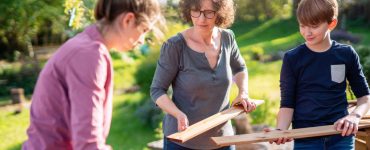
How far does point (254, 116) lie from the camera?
6.77 metres

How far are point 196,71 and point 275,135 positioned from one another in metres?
0.51

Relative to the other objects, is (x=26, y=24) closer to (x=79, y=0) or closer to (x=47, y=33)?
(x=47, y=33)

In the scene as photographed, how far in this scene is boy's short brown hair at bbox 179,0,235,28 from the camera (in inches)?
111

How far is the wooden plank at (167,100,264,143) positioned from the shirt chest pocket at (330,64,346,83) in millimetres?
506

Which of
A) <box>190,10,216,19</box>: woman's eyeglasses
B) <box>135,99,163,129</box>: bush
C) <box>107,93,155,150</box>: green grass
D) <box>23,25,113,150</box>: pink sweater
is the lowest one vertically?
<box>107,93,155,150</box>: green grass

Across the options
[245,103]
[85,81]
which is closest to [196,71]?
[245,103]

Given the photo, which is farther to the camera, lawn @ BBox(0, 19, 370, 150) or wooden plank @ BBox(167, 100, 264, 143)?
lawn @ BBox(0, 19, 370, 150)

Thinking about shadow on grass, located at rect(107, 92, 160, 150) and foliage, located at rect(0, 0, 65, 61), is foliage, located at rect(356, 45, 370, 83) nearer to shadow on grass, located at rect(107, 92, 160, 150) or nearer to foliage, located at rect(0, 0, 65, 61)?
shadow on grass, located at rect(107, 92, 160, 150)

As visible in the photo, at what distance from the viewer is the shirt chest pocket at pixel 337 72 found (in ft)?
9.33

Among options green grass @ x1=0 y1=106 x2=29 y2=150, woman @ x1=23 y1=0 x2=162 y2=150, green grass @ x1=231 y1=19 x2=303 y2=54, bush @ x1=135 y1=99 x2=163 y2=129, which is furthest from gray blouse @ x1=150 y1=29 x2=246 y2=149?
green grass @ x1=231 y1=19 x2=303 y2=54

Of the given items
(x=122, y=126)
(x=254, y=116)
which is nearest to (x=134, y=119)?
(x=122, y=126)

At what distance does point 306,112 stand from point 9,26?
1105 centimetres

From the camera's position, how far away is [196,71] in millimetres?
2832

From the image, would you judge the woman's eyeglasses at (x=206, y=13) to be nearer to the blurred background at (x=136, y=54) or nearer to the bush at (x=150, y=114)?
the blurred background at (x=136, y=54)
